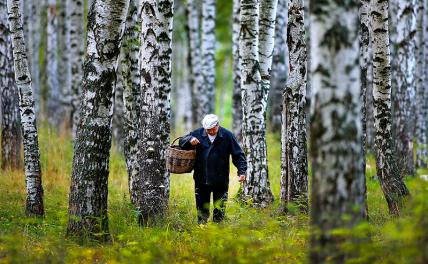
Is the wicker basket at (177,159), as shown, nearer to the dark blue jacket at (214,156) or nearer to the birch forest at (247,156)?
the birch forest at (247,156)

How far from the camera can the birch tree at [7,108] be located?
13.7 metres

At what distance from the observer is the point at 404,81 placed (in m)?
15.0

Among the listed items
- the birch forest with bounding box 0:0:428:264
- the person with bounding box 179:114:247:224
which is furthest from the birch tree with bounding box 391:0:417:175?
the person with bounding box 179:114:247:224

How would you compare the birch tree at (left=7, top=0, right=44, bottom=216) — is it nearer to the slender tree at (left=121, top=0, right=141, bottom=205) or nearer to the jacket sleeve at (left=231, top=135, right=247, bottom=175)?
the slender tree at (left=121, top=0, right=141, bottom=205)

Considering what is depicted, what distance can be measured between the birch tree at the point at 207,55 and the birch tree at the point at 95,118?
13157 millimetres

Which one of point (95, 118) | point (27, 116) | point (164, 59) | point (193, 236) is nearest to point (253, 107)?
point (164, 59)

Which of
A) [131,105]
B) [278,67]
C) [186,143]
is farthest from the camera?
[278,67]

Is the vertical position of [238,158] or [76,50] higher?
[76,50]

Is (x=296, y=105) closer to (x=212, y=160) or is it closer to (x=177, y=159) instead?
(x=212, y=160)

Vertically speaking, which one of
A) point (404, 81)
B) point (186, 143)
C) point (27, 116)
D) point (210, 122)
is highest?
point (404, 81)

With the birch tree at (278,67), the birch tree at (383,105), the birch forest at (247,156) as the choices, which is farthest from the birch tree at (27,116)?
the birch tree at (278,67)

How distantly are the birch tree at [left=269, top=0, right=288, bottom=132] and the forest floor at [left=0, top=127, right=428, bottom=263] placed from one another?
8833 mm

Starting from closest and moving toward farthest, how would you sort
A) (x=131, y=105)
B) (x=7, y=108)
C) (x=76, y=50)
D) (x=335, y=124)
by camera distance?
(x=335, y=124) → (x=131, y=105) → (x=7, y=108) → (x=76, y=50)

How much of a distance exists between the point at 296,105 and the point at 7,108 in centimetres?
715
